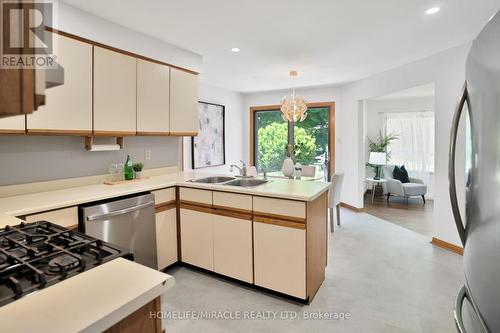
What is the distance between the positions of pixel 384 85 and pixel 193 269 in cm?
397

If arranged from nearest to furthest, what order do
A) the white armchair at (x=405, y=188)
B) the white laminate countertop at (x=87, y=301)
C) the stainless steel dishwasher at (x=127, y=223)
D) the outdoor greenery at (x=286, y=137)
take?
the white laminate countertop at (x=87, y=301) < the stainless steel dishwasher at (x=127, y=223) < the white armchair at (x=405, y=188) < the outdoor greenery at (x=286, y=137)

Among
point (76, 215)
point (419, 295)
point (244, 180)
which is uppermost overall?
point (244, 180)

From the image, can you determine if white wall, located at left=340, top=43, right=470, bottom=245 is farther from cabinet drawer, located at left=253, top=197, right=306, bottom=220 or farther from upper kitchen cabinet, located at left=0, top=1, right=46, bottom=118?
upper kitchen cabinet, located at left=0, top=1, right=46, bottom=118

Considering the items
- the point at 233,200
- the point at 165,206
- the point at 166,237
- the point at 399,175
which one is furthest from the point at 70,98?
the point at 399,175

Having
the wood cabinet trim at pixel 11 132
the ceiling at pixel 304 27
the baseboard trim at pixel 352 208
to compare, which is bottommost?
the baseboard trim at pixel 352 208

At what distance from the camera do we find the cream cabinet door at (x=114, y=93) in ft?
8.33

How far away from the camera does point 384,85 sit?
4562 mm

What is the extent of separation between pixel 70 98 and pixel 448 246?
172 inches

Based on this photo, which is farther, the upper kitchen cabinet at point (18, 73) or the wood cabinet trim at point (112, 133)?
the wood cabinet trim at point (112, 133)

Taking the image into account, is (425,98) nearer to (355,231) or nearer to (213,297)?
(355,231)

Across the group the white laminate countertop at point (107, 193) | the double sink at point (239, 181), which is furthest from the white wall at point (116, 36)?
the double sink at point (239, 181)

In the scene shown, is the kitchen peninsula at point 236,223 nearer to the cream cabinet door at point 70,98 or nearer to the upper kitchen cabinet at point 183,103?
the cream cabinet door at point 70,98

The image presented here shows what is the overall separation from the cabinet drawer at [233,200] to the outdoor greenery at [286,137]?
4.02m

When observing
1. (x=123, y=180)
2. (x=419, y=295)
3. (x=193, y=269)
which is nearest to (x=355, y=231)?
(x=419, y=295)
